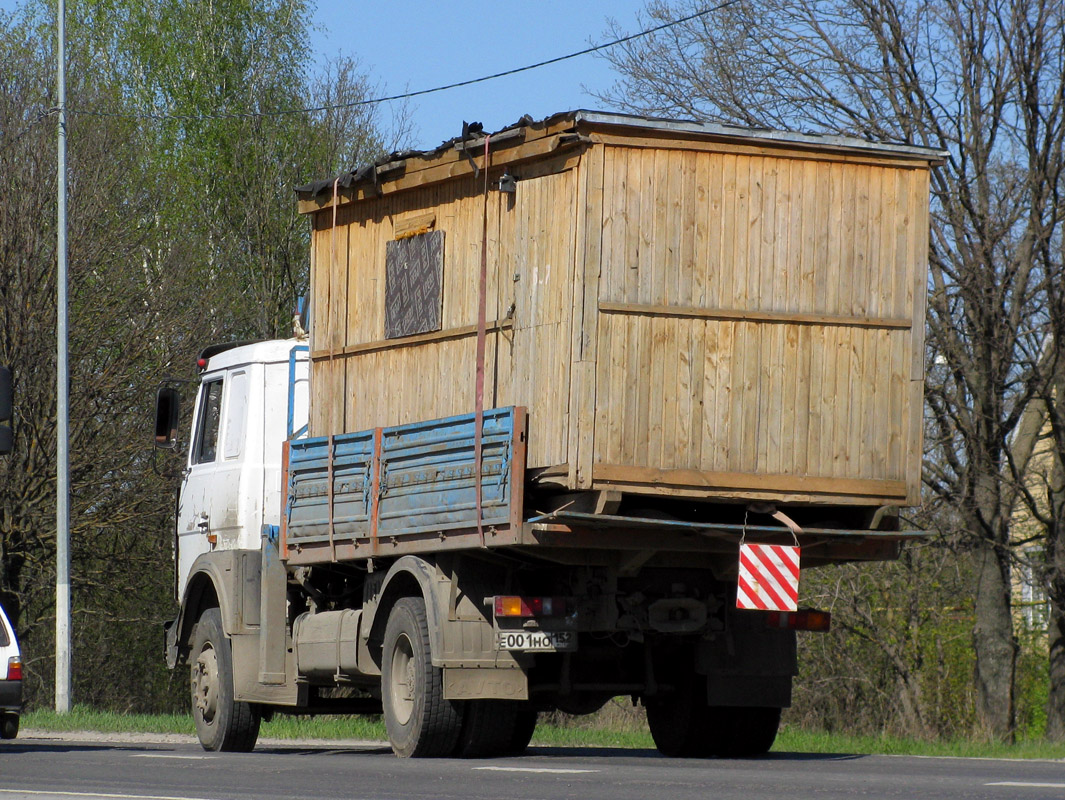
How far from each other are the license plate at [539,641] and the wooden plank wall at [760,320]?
1160 mm

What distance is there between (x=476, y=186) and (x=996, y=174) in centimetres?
983

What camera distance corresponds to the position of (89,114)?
28.6m

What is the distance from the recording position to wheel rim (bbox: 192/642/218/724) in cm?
1427

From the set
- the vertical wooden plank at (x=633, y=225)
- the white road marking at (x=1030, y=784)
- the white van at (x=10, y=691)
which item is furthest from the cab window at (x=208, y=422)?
the white road marking at (x=1030, y=784)

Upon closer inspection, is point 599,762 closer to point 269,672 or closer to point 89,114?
point 269,672

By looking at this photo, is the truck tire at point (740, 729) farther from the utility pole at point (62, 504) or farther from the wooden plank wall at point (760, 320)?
the utility pole at point (62, 504)

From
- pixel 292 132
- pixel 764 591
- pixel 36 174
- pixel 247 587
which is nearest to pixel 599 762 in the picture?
pixel 764 591

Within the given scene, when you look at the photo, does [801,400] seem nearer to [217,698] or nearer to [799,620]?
[799,620]

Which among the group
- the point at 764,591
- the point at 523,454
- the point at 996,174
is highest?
the point at 996,174

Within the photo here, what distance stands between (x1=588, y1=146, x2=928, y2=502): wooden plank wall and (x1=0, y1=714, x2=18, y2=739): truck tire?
18.7 feet

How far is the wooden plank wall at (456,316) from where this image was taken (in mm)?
11289

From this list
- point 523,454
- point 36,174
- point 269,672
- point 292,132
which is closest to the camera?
point 523,454

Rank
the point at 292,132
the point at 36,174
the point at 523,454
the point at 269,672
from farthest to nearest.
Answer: the point at 292,132 < the point at 36,174 < the point at 269,672 < the point at 523,454

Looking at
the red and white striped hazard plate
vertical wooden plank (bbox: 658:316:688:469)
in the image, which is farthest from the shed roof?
the red and white striped hazard plate
